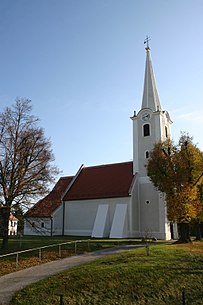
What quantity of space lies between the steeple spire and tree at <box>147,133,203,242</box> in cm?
1139

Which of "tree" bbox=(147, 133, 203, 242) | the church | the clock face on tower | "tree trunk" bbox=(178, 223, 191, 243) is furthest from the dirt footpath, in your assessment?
the clock face on tower

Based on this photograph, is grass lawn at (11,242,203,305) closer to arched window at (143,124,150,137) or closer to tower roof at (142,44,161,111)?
arched window at (143,124,150,137)

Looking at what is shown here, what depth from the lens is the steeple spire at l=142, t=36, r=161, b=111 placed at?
37.2m

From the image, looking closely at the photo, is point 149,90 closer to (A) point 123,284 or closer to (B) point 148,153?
(B) point 148,153

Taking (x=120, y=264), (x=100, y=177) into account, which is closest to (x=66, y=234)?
(x=100, y=177)

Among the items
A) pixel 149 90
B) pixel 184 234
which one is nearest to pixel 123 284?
pixel 184 234

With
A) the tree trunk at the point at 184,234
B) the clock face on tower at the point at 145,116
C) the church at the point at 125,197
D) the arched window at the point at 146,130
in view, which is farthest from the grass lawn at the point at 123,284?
the clock face on tower at the point at 145,116

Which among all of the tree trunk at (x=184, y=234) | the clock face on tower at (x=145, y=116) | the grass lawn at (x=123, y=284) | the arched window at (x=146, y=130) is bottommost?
the grass lawn at (x=123, y=284)

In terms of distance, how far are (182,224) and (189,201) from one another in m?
2.51

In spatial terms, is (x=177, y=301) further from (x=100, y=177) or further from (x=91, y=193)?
(x=100, y=177)

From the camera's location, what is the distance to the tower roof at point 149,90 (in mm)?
37250

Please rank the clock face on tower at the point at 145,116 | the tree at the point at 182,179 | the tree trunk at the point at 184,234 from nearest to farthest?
the tree at the point at 182,179 < the tree trunk at the point at 184,234 < the clock face on tower at the point at 145,116

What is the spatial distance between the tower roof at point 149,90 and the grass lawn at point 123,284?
2377cm

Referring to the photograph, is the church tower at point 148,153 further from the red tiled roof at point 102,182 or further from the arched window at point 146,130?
the red tiled roof at point 102,182
